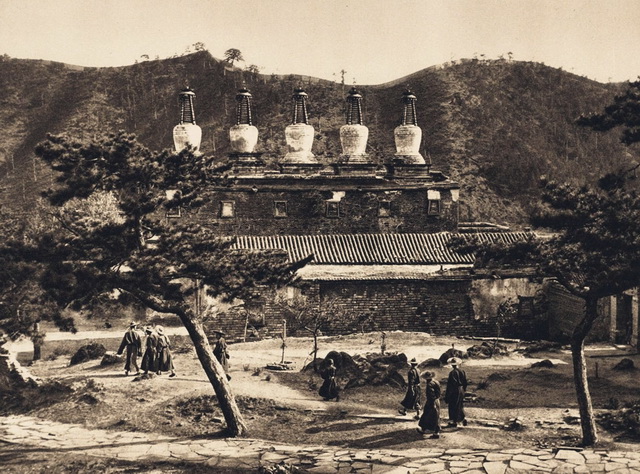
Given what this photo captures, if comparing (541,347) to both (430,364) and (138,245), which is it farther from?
(138,245)

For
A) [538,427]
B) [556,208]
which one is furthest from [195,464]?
[556,208]

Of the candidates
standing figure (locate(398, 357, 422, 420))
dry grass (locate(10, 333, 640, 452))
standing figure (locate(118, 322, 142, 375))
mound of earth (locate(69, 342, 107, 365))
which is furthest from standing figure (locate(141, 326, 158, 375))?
standing figure (locate(398, 357, 422, 420))

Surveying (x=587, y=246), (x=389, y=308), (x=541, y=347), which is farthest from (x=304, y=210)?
(x=587, y=246)

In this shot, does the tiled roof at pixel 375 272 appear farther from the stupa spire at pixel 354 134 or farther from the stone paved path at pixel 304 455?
the stone paved path at pixel 304 455

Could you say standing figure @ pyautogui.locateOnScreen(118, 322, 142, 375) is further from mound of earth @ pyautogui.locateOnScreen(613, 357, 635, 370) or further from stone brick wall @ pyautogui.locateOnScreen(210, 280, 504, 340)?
mound of earth @ pyautogui.locateOnScreen(613, 357, 635, 370)

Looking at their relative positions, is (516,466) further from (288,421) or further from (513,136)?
(513,136)

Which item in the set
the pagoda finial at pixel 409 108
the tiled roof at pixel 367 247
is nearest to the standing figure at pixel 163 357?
the tiled roof at pixel 367 247
